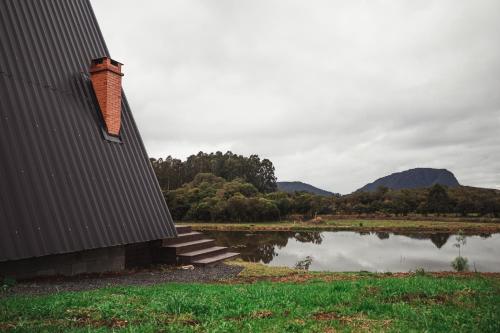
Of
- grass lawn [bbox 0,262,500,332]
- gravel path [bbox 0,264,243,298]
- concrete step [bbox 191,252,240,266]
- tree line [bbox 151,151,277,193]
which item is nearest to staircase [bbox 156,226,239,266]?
concrete step [bbox 191,252,240,266]

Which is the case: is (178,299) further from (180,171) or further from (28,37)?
(180,171)

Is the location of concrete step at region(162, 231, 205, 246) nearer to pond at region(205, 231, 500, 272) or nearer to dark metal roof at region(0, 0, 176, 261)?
dark metal roof at region(0, 0, 176, 261)

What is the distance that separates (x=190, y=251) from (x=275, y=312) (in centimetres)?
1078

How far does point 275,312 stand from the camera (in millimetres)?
5574

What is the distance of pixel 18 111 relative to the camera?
395 inches

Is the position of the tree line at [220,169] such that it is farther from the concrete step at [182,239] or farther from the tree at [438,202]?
the concrete step at [182,239]

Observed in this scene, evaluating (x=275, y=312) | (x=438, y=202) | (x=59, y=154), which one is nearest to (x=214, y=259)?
(x=59, y=154)

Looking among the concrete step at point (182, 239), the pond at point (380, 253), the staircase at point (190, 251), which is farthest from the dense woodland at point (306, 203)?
the staircase at point (190, 251)

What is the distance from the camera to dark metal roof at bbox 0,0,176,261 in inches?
360

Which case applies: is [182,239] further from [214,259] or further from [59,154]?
[59,154]

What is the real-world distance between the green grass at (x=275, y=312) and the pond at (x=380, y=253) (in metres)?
12.7

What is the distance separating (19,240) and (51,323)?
4419 millimetres

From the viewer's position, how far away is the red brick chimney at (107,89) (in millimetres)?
13469

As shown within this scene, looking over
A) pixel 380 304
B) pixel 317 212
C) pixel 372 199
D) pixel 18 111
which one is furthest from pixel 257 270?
pixel 372 199
